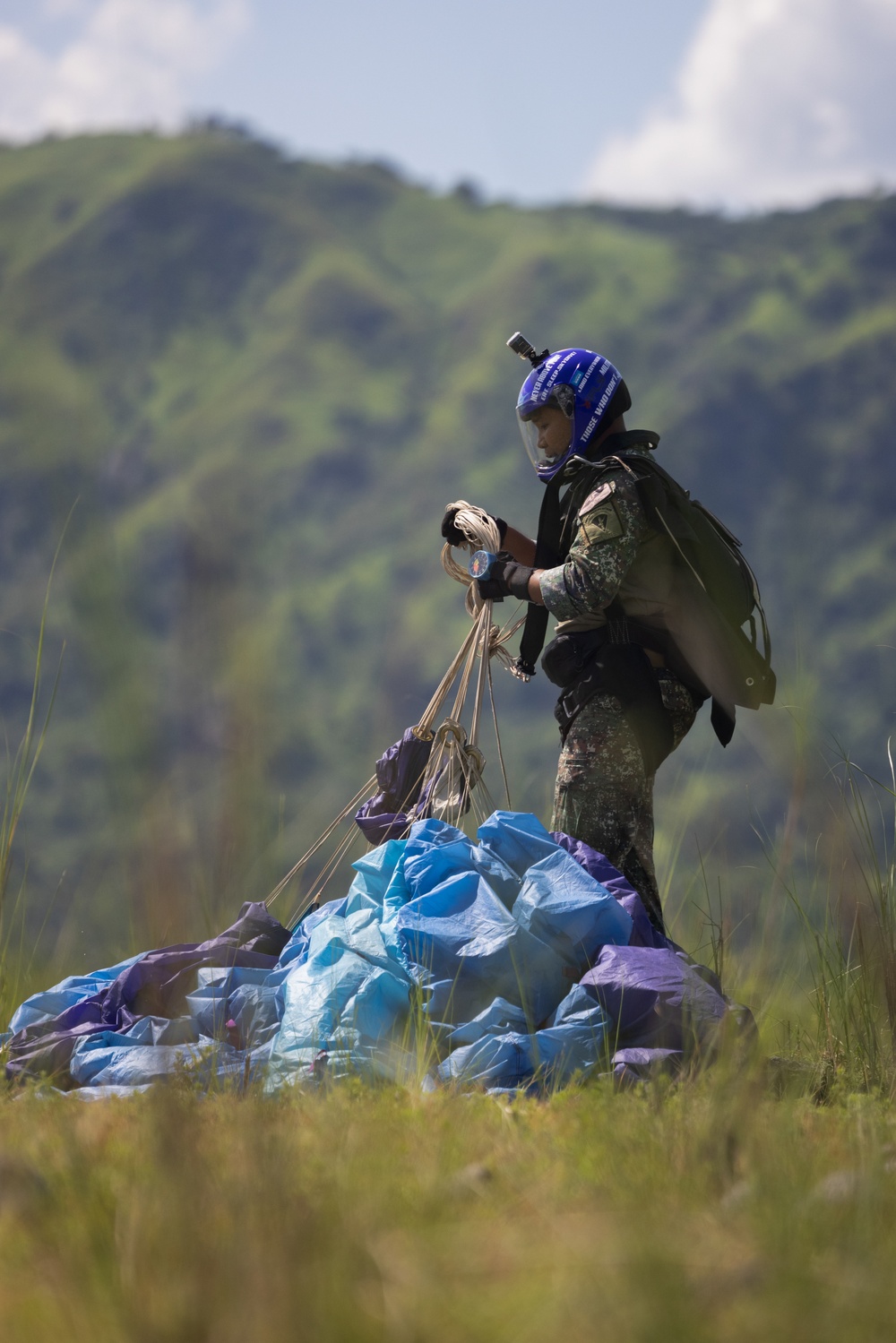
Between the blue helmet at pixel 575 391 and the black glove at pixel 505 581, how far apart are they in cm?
26

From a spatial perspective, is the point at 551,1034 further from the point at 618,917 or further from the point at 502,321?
the point at 502,321

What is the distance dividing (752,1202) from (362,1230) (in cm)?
47

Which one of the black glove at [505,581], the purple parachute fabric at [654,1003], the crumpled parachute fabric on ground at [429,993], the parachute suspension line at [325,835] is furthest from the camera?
the parachute suspension line at [325,835]

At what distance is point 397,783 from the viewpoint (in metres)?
3.61

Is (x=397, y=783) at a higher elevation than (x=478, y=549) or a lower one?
lower

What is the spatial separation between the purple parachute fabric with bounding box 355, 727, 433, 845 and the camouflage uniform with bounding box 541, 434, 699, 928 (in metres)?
0.45

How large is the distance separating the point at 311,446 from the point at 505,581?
102293 millimetres

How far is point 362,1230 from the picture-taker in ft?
4.74

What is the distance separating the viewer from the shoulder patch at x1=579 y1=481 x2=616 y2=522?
3146mm

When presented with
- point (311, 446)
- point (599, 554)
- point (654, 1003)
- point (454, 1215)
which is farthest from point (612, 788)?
point (311, 446)

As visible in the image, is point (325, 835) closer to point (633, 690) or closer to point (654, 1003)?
point (633, 690)

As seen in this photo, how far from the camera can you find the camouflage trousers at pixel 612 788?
10.6 feet

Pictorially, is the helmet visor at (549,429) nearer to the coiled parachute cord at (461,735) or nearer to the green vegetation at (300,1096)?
the coiled parachute cord at (461,735)

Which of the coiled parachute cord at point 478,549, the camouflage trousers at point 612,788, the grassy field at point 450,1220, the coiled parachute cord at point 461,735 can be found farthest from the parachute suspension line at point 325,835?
the grassy field at point 450,1220
